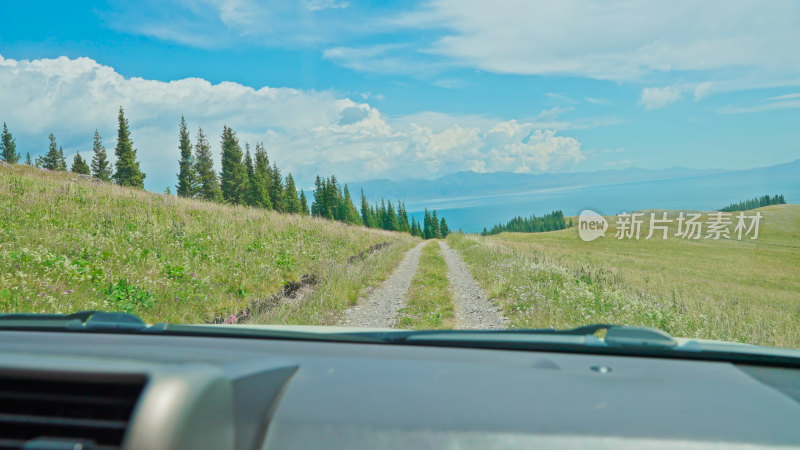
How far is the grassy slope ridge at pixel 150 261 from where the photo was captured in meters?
9.02

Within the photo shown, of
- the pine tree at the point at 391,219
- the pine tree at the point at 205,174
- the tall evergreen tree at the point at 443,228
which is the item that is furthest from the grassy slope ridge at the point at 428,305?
the tall evergreen tree at the point at 443,228

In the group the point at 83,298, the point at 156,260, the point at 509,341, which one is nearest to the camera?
the point at 509,341

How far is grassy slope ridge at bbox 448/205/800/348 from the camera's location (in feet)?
30.9

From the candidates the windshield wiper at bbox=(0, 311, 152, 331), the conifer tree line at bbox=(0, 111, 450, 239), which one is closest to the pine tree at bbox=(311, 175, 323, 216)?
the conifer tree line at bbox=(0, 111, 450, 239)

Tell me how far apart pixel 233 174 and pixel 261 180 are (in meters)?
5.72

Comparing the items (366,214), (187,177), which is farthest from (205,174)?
(366,214)

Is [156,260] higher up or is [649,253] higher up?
[156,260]

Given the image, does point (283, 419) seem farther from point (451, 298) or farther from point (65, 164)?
→ point (65, 164)

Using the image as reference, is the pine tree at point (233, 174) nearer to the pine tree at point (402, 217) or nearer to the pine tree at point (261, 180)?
the pine tree at point (261, 180)

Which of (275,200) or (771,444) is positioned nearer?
(771,444)

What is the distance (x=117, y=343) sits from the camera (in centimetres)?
269

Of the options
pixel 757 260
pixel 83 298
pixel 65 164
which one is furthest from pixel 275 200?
pixel 83 298

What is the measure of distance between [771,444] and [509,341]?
4.00 ft

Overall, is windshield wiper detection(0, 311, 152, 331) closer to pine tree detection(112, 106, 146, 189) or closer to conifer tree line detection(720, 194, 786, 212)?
conifer tree line detection(720, 194, 786, 212)
